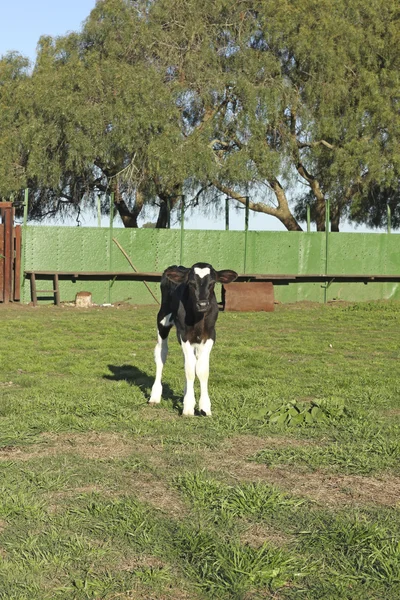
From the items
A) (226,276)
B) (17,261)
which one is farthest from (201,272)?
(17,261)

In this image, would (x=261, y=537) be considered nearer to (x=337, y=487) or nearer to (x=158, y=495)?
(x=158, y=495)

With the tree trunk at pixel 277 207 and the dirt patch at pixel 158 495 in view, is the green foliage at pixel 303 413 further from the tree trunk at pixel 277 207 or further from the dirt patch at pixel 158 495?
the tree trunk at pixel 277 207

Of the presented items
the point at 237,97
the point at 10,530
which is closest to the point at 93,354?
the point at 10,530

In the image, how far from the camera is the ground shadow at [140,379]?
9921mm

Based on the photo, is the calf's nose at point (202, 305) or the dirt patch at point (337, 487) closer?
the dirt patch at point (337, 487)

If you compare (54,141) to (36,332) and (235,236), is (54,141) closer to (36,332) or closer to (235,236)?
(235,236)

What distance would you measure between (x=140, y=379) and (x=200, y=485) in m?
5.57

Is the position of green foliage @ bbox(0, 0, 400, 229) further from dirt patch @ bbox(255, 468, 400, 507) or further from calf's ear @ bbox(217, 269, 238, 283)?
dirt patch @ bbox(255, 468, 400, 507)

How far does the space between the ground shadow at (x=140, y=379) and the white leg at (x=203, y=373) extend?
1.41 ft

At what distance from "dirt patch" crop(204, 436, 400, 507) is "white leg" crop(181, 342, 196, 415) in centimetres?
167

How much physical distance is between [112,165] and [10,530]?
25617mm

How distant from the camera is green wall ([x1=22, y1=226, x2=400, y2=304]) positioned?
89.3ft

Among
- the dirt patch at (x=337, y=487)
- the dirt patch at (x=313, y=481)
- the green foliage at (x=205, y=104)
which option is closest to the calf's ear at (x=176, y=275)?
the dirt patch at (x=313, y=481)

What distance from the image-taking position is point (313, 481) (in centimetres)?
632
